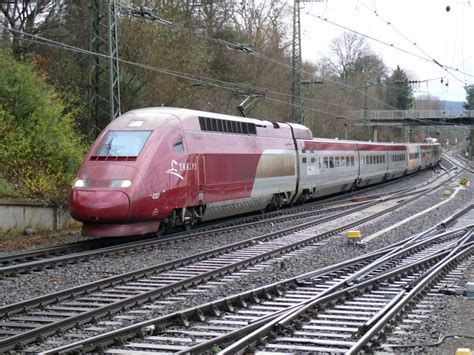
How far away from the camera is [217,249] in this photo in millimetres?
14602

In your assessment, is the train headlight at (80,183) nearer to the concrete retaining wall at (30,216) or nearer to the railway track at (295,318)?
the concrete retaining wall at (30,216)

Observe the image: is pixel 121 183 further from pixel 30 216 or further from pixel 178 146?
pixel 30 216

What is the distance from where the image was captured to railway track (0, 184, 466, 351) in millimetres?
8125

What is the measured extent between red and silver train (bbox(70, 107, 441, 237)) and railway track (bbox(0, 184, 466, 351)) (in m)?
2.22

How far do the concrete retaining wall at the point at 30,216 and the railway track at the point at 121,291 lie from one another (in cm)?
634

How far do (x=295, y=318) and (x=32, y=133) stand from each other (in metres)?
15.3

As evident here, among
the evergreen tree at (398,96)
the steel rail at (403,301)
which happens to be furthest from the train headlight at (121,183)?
the evergreen tree at (398,96)

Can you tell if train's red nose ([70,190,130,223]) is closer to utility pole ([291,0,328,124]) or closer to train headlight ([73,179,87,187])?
train headlight ([73,179,87,187])

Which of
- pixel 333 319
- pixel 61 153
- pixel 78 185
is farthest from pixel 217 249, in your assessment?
pixel 61 153

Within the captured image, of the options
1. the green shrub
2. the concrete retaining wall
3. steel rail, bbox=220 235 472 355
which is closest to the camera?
steel rail, bbox=220 235 472 355

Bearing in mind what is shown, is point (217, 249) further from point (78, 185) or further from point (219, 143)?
point (219, 143)

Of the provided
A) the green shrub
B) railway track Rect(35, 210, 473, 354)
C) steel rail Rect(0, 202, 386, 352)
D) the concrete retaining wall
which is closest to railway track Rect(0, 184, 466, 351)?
steel rail Rect(0, 202, 386, 352)

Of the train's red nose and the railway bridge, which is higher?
the railway bridge

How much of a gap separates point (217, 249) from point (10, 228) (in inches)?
253
